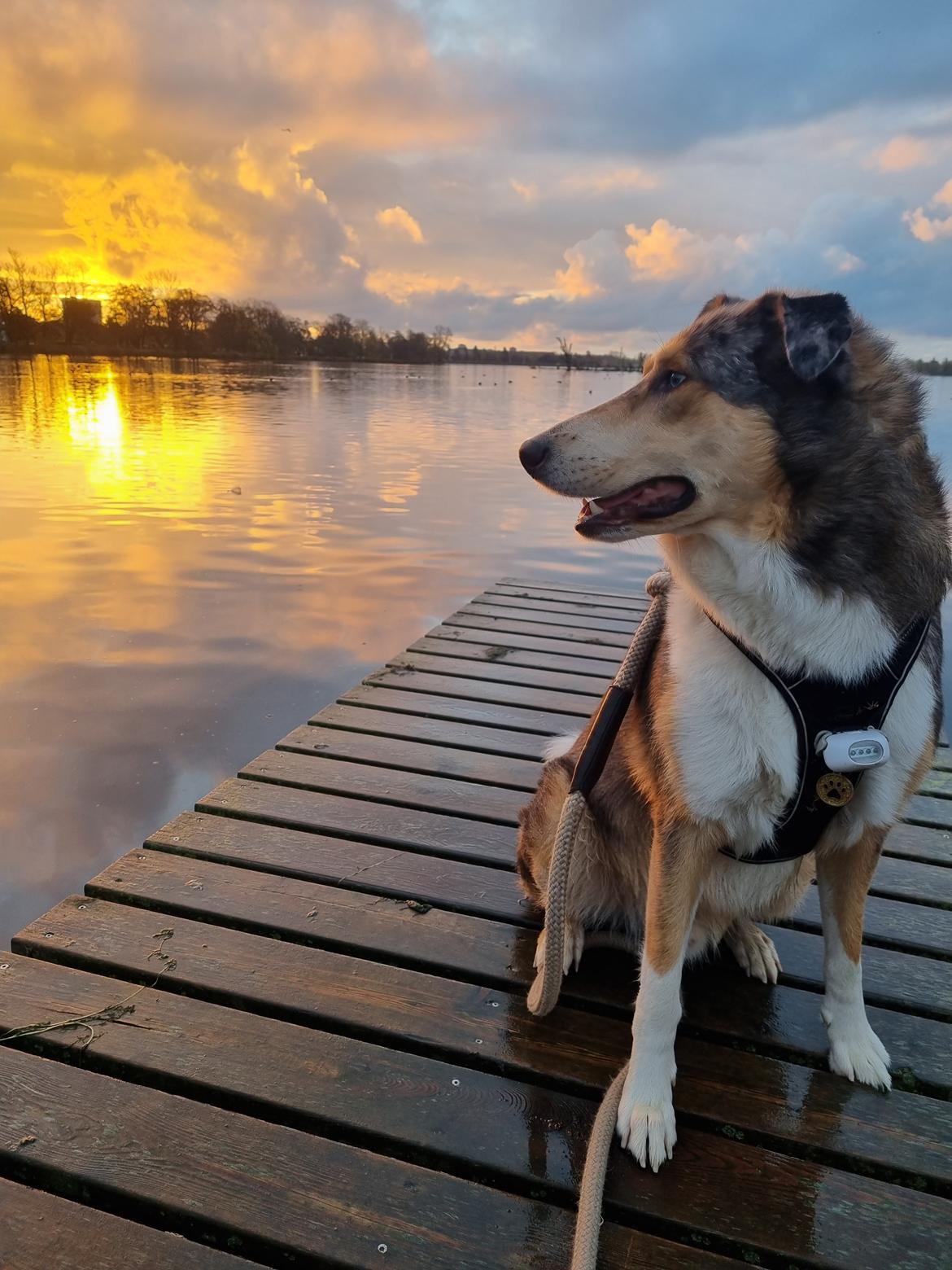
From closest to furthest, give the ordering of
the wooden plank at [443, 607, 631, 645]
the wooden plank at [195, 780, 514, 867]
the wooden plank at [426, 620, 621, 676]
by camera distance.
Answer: the wooden plank at [195, 780, 514, 867] → the wooden plank at [426, 620, 621, 676] → the wooden plank at [443, 607, 631, 645]

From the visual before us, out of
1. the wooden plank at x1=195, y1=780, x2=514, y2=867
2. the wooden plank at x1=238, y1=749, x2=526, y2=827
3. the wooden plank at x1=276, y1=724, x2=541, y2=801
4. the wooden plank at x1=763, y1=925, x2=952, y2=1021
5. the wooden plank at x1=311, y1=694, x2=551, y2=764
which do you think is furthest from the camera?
the wooden plank at x1=311, y1=694, x2=551, y2=764

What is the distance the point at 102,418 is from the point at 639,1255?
21776mm

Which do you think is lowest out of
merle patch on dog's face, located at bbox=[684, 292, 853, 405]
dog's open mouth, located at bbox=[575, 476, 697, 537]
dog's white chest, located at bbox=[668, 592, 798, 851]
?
dog's white chest, located at bbox=[668, 592, 798, 851]

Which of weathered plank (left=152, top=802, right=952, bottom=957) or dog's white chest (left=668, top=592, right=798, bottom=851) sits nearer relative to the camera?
dog's white chest (left=668, top=592, right=798, bottom=851)

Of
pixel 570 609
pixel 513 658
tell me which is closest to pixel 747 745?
pixel 513 658

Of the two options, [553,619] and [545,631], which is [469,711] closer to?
[545,631]

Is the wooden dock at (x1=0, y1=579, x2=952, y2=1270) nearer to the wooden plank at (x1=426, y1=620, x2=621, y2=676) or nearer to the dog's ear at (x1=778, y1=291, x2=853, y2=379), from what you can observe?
the dog's ear at (x1=778, y1=291, x2=853, y2=379)

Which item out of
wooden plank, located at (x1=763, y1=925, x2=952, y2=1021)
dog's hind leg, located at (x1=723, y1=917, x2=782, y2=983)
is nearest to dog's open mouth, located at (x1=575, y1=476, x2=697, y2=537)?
dog's hind leg, located at (x1=723, y1=917, x2=782, y2=983)

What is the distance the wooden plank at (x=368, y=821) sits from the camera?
3115 mm

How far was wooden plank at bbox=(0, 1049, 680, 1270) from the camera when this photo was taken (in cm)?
169

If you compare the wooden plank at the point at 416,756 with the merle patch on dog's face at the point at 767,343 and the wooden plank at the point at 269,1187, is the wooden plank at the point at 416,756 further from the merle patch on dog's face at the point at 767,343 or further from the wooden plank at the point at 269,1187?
the merle patch on dog's face at the point at 767,343

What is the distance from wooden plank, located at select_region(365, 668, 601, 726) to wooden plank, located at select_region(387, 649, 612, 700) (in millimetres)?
44

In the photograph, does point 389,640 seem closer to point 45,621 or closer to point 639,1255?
point 45,621

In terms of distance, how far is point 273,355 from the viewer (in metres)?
78.9
